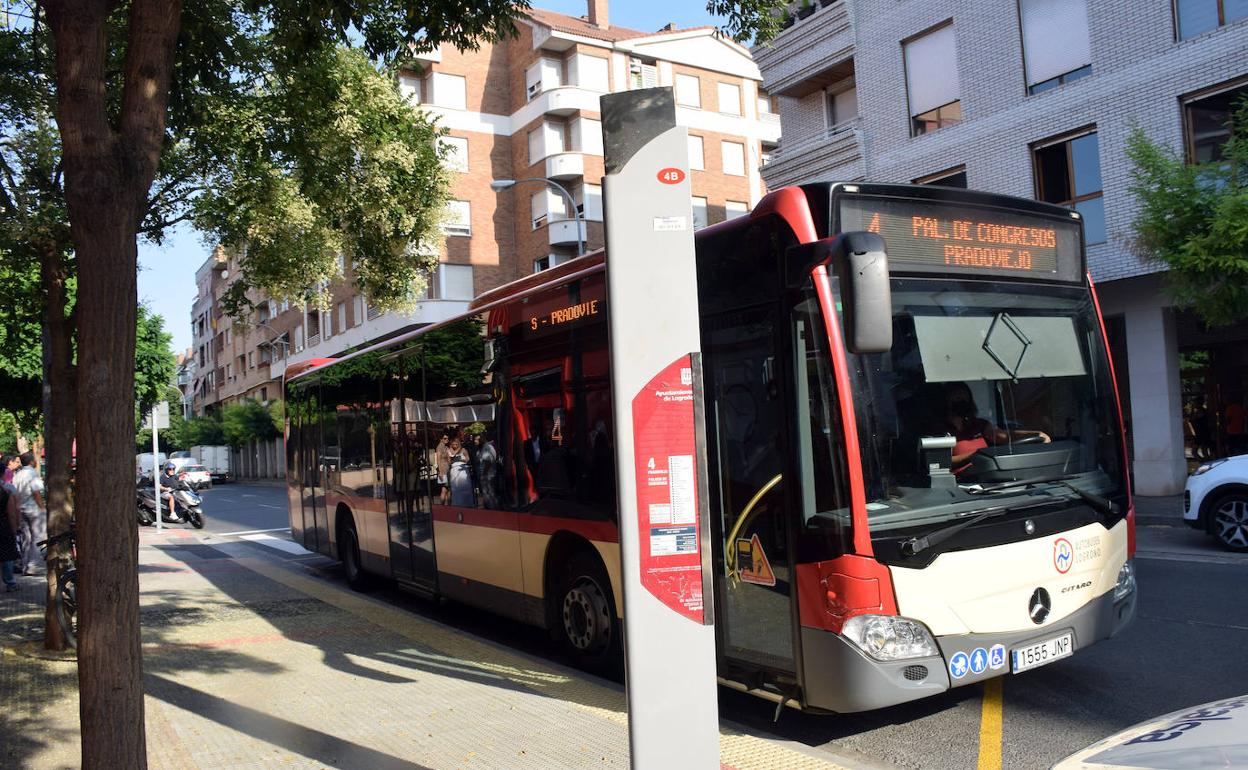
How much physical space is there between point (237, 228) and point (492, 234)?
32.1 metres

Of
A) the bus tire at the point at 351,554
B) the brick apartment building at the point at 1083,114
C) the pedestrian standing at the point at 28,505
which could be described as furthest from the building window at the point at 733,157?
the bus tire at the point at 351,554

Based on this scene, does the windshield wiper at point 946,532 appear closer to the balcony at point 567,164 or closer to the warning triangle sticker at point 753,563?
the warning triangle sticker at point 753,563

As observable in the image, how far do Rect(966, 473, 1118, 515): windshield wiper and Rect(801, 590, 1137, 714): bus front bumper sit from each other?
0.77m

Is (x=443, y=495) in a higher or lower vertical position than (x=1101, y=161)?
lower

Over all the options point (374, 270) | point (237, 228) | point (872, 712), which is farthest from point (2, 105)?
point (872, 712)

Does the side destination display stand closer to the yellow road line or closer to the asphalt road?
the asphalt road

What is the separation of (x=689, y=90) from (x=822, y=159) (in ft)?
72.9

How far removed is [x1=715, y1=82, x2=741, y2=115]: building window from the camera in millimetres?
44906

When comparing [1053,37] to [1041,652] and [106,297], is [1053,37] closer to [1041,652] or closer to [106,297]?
[1041,652]

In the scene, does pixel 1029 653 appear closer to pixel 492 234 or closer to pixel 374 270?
pixel 374 270

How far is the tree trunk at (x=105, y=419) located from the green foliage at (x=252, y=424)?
56.7 m

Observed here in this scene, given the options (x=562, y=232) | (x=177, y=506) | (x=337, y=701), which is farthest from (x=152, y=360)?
(x=337, y=701)

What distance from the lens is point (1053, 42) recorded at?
18109 millimetres

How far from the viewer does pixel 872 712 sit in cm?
606
